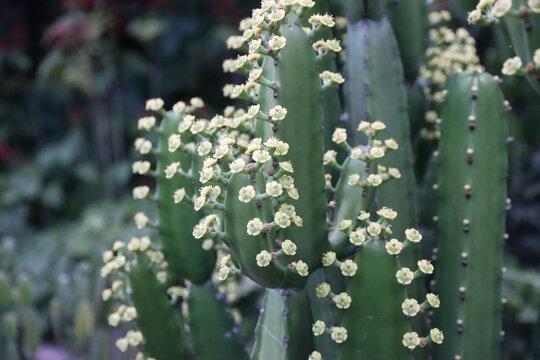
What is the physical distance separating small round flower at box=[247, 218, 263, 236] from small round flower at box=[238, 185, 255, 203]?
4 cm

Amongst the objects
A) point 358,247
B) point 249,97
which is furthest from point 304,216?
point 249,97

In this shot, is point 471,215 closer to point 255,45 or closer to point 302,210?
point 302,210

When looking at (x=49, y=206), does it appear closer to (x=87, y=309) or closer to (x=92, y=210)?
(x=92, y=210)

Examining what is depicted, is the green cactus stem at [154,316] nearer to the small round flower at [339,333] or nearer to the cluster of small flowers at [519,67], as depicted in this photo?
the small round flower at [339,333]

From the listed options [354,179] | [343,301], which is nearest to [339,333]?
[343,301]

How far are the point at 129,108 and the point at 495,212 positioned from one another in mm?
4256

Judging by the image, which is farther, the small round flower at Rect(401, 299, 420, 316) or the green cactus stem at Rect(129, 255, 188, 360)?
the green cactus stem at Rect(129, 255, 188, 360)

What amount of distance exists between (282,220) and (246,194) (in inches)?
3.3

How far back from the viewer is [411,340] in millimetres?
1211

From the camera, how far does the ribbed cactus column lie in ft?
4.59

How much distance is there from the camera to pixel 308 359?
4.37ft

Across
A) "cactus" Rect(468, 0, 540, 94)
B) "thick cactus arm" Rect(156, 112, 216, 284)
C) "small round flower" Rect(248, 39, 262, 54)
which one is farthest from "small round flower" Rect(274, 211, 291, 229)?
"cactus" Rect(468, 0, 540, 94)

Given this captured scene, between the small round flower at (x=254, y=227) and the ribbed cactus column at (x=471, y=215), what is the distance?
55 cm

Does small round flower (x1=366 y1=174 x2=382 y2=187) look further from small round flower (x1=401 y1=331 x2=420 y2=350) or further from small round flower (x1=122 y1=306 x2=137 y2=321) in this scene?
small round flower (x1=122 y1=306 x2=137 y2=321)
